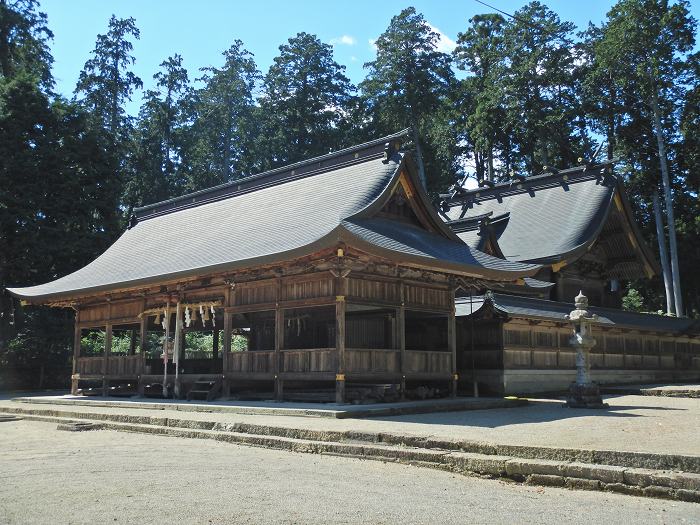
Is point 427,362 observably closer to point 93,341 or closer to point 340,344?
point 340,344

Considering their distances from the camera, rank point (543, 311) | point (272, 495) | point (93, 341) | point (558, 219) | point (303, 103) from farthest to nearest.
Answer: point (303, 103)
point (93, 341)
point (558, 219)
point (543, 311)
point (272, 495)

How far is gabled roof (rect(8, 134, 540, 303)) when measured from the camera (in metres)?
13.5

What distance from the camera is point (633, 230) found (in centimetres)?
2542

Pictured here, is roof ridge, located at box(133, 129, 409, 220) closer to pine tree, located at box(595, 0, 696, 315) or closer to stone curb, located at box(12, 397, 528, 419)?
stone curb, located at box(12, 397, 528, 419)

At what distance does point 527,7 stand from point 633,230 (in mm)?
22785

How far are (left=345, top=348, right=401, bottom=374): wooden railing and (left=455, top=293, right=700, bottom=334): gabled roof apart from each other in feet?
13.0

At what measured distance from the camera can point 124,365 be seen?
1892 cm

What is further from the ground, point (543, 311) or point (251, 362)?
point (543, 311)

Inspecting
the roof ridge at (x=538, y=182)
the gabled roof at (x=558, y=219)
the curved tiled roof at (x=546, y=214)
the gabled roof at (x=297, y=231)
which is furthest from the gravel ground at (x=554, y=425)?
Answer: the roof ridge at (x=538, y=182)

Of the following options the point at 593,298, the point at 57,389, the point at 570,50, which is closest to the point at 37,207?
the point at 57,389

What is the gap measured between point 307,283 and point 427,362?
3487mm

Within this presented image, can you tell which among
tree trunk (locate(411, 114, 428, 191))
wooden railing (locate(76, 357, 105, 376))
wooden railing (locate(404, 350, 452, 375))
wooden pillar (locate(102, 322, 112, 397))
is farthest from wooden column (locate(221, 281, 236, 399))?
tree trunk (locate(411, 114, 428, 191))

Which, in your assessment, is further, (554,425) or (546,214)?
(546,214)

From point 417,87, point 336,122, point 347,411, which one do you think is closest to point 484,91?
point 417,87
